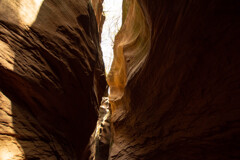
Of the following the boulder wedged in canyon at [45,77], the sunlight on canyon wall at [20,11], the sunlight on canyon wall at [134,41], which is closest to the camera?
the boulder wedged in canyon at [45,77]

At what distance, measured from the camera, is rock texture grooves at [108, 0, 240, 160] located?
2.39 m

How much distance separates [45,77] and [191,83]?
2924 mm

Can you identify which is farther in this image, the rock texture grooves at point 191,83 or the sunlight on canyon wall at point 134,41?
the sunlight on canyon wall at point 134,41

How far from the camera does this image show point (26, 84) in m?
2.44

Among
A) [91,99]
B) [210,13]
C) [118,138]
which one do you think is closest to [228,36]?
[210,13]

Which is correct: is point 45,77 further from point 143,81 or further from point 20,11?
point 143,81

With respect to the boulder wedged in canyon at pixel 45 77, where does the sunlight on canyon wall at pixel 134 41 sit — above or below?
above

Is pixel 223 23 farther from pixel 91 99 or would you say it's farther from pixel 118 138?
pixel 118 138

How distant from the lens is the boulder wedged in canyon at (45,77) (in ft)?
7.22

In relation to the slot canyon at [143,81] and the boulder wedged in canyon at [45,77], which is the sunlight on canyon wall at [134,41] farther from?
the boulder wedged in canyon at [45,77]

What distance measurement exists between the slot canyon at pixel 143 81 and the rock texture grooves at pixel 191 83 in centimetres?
2

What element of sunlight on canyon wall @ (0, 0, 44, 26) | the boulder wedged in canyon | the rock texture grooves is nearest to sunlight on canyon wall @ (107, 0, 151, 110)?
the rock texture grooves

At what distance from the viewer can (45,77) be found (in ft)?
9.00

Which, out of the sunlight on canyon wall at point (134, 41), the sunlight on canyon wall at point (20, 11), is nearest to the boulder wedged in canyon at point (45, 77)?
the sunlight on canyon wall at point (20, 11)
